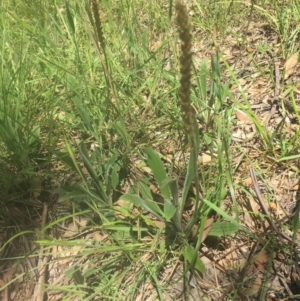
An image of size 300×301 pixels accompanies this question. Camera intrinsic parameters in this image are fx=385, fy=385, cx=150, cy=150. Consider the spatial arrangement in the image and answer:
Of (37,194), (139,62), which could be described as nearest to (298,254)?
(37,194)

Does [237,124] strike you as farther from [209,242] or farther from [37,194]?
[37,194]

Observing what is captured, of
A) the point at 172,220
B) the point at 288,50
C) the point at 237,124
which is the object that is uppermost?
the point at 288,50

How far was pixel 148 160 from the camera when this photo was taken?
119 centimetres

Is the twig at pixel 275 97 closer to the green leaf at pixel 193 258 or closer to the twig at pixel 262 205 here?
the twig at pixel 262 205

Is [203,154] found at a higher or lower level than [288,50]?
lower

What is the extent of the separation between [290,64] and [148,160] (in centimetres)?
84

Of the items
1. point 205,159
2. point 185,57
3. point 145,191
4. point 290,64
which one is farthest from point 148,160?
point 290,64

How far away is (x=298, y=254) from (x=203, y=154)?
482 millimetres

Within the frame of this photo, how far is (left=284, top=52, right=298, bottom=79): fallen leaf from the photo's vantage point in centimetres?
161

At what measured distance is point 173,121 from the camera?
1479 millimetres

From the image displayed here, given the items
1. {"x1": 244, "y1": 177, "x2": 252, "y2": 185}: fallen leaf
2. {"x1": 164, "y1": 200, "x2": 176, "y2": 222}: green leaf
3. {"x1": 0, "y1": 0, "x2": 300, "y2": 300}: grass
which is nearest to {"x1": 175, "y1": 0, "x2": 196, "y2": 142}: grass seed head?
{"x1": 0, "y1": 0, "x2": 300, "y2": 300}: grass

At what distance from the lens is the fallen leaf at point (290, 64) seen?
5.28 ft

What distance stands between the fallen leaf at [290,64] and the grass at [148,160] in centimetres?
2

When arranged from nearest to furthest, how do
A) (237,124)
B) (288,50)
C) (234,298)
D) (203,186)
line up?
(234,298)
(203,186)
(237,124)
(288,50)
